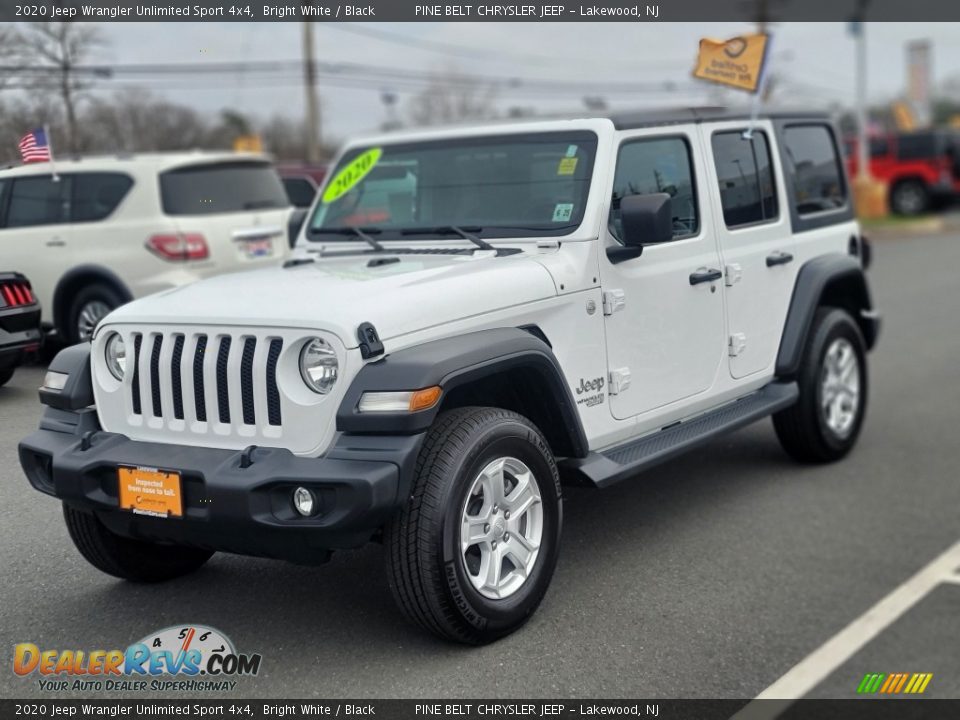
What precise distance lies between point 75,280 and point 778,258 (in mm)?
3731

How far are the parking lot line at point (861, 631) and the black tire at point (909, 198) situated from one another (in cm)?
2430

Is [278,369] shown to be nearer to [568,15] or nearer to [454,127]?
[568,15]

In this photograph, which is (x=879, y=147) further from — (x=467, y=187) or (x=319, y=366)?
(x=319, y=366)

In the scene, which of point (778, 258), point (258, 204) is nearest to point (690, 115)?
point (778, 258)

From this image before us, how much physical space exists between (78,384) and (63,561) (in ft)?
2.31

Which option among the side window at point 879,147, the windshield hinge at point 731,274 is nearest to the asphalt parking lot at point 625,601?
the windshield hinge at point 731,274

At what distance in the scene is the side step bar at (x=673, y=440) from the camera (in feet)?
15.0

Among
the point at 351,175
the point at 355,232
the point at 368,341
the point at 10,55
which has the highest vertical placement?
the point at 10,55

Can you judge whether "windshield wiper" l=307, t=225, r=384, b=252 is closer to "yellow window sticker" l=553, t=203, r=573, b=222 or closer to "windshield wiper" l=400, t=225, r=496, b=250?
"windshield wiper" l=400, t=225, r=496, b=250

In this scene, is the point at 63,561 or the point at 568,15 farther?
the point at 568,15

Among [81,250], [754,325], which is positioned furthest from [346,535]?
[754,325]

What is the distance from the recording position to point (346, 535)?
361cm

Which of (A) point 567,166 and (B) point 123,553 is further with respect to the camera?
(A) point 567,166

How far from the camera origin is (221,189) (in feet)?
18.9
